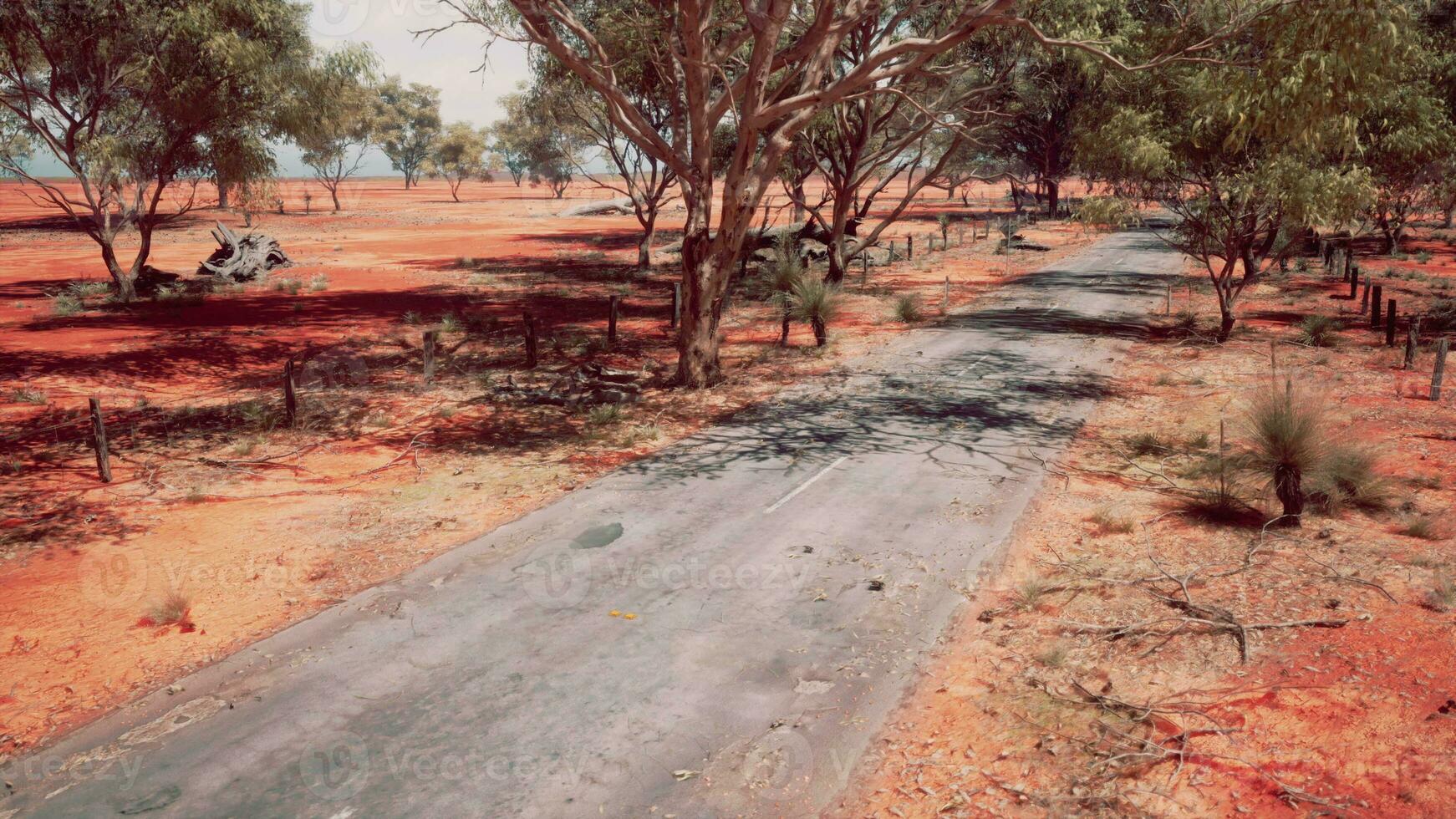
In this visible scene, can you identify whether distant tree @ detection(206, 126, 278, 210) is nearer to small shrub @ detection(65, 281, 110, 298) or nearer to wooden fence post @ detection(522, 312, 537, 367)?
small shrub @ detection(65, 281, 110, 298)

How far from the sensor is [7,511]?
11.6 m

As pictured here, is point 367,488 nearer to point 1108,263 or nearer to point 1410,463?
point 1410,463

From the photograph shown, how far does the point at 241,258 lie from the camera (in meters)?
36.1

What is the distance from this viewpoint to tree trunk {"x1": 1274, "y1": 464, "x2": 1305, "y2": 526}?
10.1 m

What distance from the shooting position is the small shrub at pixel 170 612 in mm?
8625

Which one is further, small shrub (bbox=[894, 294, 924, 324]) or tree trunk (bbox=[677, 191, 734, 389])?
small shrub (bbox=[894, 294, 924, 324])

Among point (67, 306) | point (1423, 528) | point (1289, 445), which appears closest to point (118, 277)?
point (67, 306)

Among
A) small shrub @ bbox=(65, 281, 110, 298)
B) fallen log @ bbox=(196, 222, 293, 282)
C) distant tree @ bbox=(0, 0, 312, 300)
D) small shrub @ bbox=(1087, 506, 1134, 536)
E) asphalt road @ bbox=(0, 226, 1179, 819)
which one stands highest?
distant tree @ bbox=(0, 0, 312, 300)

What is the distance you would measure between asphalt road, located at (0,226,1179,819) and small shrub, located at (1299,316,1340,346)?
11753 millimetres

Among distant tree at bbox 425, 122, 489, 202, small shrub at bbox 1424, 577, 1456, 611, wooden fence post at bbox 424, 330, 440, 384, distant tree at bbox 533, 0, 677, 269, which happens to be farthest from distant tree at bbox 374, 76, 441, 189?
small shrub at bbox 1424, 577, 1456, 611

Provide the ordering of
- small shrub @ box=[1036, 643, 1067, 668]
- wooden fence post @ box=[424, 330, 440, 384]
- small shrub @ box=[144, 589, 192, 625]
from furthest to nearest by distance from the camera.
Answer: wooden fence post @ box=[424, 330, 440, 384] < small shrub @ box=[144, 589, 192, 625] < small shrub @ box=[1036, 643, 1067, 668]

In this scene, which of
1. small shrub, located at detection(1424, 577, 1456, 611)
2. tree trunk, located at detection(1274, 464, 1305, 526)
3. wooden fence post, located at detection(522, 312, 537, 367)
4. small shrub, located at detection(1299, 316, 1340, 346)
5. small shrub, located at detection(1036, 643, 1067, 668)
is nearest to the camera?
small shrub, located at detection(1036, 643, 1067, 668)

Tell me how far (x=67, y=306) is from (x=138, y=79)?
729 cm

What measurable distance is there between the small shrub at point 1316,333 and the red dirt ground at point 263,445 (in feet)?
31.2
